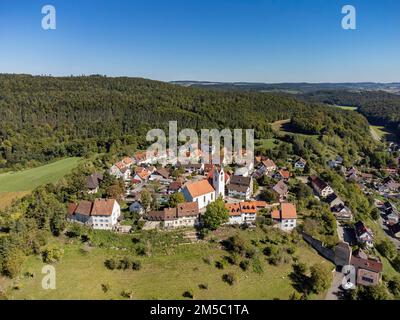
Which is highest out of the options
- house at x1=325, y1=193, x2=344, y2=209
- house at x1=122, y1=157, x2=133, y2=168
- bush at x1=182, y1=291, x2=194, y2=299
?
house at x1=122, y1=157, x2=133, y2=168

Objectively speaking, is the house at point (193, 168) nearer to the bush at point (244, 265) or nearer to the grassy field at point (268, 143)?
the grassy field at point (268, 143)

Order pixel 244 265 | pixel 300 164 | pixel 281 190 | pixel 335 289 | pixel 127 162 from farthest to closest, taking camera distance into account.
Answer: pixel 300 164 < pixel 127 162 < pixel 281 190 < pixel 244 265 < pixel 335 289

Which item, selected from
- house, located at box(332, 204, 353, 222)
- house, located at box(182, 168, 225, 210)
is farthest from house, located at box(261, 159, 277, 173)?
house, located at box(182, 168, 225, 210)

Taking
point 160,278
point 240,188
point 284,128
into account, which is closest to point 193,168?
point 240,188

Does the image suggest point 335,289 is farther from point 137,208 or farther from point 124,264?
point 137,208

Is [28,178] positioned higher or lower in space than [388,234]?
higher

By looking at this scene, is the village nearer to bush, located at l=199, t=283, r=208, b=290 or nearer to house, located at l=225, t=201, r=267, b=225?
house, located at l=225, t=201, r=267, b=225

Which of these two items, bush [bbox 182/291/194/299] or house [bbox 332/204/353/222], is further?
house [bbox 332/204/353/222]
